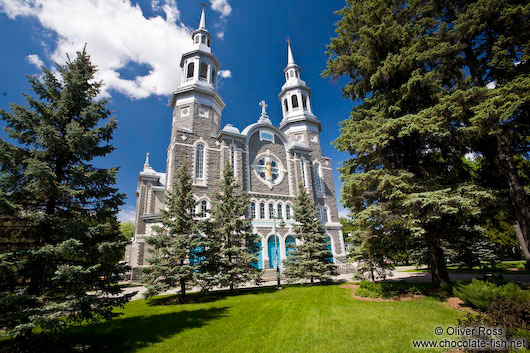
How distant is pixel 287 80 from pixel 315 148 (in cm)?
1092

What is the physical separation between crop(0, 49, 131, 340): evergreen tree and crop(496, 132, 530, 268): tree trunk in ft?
42.6

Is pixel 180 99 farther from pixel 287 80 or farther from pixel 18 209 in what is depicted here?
pixel 18 209

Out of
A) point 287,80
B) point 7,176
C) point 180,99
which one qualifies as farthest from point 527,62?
point 287,80

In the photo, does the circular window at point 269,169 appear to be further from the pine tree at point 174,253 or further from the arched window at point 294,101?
the pine tree at point 174,253

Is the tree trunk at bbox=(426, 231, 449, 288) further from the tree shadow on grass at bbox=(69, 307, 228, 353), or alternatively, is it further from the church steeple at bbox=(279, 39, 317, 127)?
the church steeple at bbox=(279, 39, 317, 127)

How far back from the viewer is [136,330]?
7164mm

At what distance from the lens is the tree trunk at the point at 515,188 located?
27.2 feet

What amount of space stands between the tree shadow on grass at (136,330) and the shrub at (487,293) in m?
7.83

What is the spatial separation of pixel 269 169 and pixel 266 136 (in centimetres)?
392

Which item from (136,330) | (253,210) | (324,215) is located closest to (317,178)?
(324,215)

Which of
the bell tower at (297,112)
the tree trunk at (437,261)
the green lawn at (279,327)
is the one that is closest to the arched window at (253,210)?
the bell tower at (297,112)

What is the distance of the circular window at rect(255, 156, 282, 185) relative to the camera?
78.4ft

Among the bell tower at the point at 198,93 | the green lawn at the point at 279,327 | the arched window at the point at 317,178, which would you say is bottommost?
the green lawn at the point at 279,327

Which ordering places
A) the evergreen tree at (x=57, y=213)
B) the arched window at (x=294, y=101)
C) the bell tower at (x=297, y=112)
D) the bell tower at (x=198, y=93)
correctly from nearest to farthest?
1. the evergreen tree at (x=57, y=213)
2. the bell tower at (x=198, y=93)
3. the bell tower at (x=297, y=112)
4. the arched window at (x=294, y=101)
